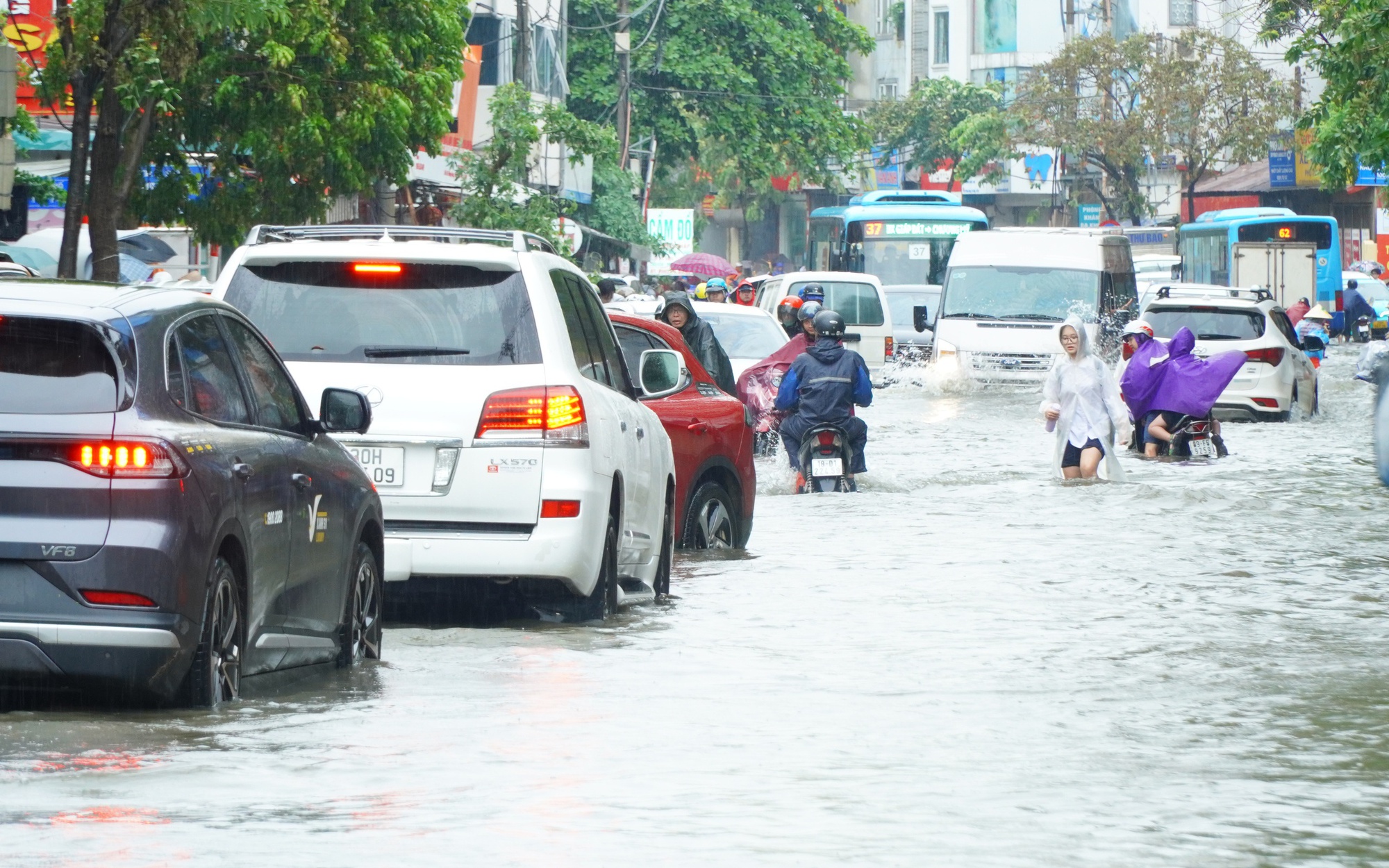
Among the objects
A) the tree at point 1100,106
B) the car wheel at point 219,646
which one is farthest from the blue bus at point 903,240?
the car wheel at point 219,646

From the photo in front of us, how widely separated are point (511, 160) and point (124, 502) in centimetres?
2680

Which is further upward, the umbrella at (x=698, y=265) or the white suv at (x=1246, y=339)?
the umbrella at (x=698, y=265)

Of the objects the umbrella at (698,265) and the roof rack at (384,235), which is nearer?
the roof rack at (384,235)

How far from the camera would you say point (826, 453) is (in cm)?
1852

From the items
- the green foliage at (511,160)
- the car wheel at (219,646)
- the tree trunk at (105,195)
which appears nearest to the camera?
the car wheel at (219,646)

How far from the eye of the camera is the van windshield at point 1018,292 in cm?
3466

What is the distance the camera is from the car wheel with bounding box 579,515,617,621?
10000mm

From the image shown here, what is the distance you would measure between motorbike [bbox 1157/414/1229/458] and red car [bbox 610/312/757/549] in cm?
962

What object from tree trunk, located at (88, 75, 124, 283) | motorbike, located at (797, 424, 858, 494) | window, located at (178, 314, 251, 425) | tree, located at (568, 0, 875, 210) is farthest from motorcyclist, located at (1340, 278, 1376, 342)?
window, located at (178, 314, 251, 425)

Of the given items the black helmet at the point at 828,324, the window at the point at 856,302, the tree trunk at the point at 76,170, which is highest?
the tree trunk at the point at 76,170

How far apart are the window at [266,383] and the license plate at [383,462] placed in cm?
121

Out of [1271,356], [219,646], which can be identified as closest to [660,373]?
[219,646]

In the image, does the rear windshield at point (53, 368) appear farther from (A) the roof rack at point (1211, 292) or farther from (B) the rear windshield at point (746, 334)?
(A) the roof rack at point (1211, 292)

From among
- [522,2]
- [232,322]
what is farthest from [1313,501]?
[522,2]
